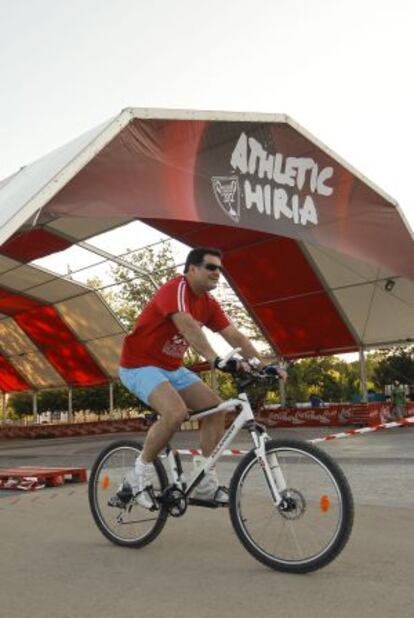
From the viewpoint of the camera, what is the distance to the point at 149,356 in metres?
4.77

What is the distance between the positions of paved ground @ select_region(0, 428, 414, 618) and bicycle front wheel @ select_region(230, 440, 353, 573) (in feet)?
0.39

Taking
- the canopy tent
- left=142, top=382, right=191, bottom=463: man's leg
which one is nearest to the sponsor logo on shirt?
left=142, top=382, right=191, bottom=463: man's leg

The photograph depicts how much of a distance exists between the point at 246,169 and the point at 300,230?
174cm

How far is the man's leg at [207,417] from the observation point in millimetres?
4543

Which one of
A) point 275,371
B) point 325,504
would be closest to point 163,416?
point 275,371

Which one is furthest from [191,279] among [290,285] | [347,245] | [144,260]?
[144,260]

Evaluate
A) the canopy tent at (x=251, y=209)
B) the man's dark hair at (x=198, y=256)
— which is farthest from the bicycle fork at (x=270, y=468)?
the canopy tent at (x=251, y=209)

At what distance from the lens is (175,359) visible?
4.84 meters

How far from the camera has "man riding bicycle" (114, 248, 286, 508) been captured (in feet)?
14.7

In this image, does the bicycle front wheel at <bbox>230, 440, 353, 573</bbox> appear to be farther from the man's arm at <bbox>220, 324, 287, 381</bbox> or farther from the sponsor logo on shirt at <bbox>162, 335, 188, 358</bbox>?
the sponsor logo on shirt at <bbox>162, 335, 188, 358</bbox>

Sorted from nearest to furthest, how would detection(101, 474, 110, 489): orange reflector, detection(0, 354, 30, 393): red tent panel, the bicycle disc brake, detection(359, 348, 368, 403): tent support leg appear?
the bicycle disc brake → detection(101, 474, 110, 489): orange reflector → detection(359, 348, 368, 403): tent support leg → detection(0, 354, 30, 393): red tent panel

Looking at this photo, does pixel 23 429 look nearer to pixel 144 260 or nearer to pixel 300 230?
pixel 144 260

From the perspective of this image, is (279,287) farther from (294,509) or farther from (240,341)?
(294,509)

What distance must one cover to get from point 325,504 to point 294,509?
20cm
